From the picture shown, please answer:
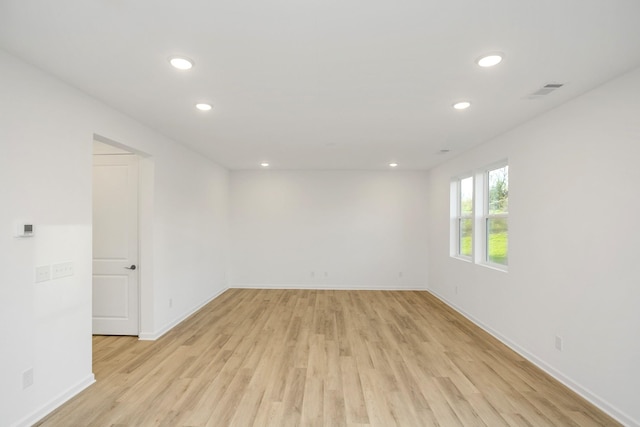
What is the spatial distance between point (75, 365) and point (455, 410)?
310cm

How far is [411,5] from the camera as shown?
1.56 m

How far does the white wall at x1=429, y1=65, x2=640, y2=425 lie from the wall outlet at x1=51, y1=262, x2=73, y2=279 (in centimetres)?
426

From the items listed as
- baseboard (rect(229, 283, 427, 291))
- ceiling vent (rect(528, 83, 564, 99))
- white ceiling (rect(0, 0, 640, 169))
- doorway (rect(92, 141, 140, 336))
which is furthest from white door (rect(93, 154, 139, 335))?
ceiling vent (rect(528, 83, 564, 99))

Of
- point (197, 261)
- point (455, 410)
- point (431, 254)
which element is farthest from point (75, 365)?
point (431, 254)

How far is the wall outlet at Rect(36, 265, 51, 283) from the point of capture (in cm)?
229

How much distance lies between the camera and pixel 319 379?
289cm

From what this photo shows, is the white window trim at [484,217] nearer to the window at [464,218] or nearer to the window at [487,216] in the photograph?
the window at [487,216]

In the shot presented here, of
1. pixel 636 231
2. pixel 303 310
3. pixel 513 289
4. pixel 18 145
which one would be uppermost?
pixel 18 145

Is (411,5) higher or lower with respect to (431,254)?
higher

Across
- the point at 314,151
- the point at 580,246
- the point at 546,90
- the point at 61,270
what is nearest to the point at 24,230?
the point at 61,270

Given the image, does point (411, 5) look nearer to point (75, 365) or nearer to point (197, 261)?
point (75, 365)

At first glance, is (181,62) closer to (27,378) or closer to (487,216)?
(27,378)

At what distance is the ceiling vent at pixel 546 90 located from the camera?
2.48 m

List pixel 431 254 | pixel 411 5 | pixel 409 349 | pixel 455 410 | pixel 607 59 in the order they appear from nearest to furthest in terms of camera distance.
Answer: pixel 411 5 < pixel 607 59 < pixel 455 410 < pixel 409 349 < pixel 431 254
